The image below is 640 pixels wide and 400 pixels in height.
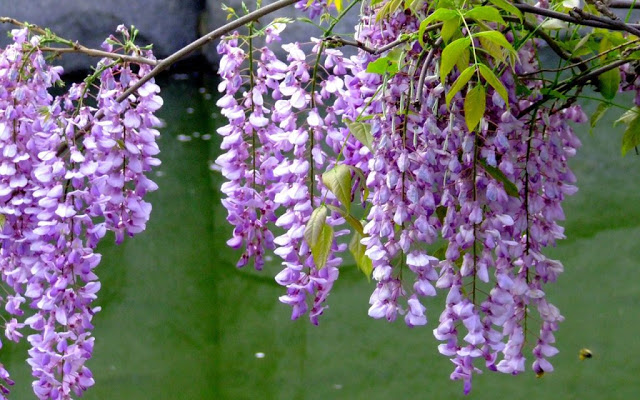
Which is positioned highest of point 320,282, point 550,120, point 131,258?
point 550,120

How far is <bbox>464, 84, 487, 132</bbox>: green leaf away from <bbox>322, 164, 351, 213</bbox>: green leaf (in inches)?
3.6

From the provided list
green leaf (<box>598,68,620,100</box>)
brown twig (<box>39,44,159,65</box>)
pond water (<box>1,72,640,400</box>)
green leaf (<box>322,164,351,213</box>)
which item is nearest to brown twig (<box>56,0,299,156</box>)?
brown twig (<box>39,44,159,65</box>)

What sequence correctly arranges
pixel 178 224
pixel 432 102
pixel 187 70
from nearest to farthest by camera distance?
1. pixel 432 102
2. pixel 178 224
3. pixel 187 70

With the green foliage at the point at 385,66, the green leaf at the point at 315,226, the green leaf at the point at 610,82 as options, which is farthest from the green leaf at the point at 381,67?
the green leaf at the point at 610,82

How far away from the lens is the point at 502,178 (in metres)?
0.58

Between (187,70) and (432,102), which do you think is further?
(187,70)

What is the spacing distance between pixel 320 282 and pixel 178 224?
3.14 m

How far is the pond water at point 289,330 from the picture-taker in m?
2.54

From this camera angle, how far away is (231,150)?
0.71m

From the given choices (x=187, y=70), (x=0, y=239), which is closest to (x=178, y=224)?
(x=187, y=70)

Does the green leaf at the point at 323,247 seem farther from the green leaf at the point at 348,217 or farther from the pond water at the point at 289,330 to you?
the pond water at the point at 289,330

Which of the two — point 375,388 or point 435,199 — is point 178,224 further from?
point 435,199

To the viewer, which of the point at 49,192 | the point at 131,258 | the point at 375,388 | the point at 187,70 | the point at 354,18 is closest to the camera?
the point at 49,192

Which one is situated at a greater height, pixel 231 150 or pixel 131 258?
pixel 231 150
